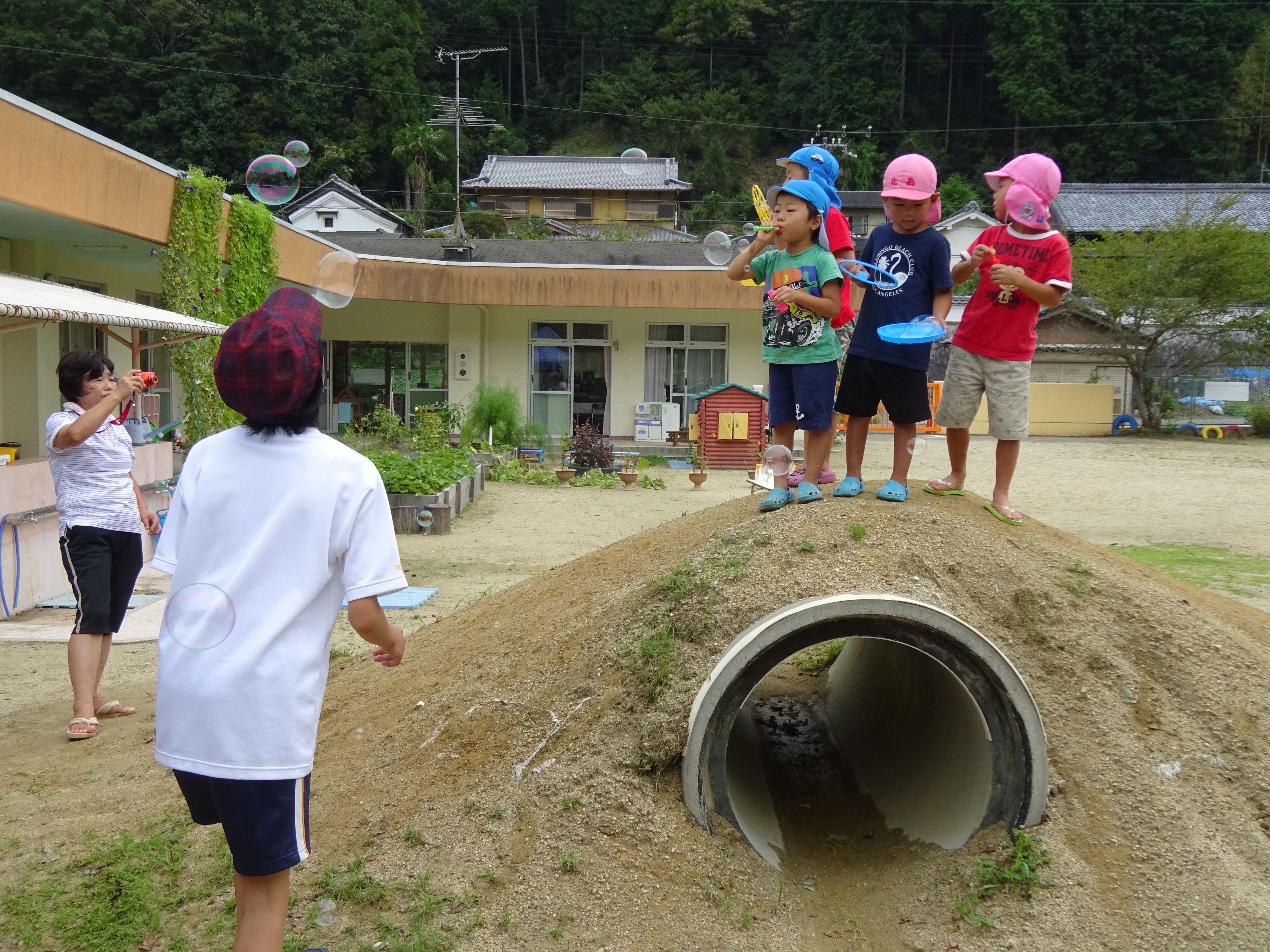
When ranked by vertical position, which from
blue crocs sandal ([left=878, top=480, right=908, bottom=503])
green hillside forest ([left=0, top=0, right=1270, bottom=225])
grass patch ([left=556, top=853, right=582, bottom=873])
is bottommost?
grass patch ([left=556, top=853, right=582, bottom=873])

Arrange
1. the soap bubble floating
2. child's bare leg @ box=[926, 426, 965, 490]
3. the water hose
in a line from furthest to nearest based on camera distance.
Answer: the water hose → the soap bubble floating → child's bare leg @ box=[926, 426, 965, 490]

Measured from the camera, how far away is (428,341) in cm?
2322

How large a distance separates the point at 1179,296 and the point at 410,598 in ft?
75.2

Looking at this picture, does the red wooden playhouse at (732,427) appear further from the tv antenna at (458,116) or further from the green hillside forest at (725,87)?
the green hillside forest at (725,87)

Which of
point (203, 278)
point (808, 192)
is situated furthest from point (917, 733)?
point (203, 278)

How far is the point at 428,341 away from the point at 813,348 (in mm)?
19529

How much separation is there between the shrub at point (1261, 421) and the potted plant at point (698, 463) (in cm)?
1405

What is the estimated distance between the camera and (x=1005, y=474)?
16.3 feet

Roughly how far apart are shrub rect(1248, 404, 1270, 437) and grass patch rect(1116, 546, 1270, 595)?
17.0 metres

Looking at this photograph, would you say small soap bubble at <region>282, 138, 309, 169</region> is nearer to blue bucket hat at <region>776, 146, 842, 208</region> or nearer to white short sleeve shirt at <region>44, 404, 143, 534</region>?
white short sleeve shirt at <region>44, 404, 143, 534</region>

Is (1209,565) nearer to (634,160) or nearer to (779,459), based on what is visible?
(779,459)

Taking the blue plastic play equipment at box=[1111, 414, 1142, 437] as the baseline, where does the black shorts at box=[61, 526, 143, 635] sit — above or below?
below

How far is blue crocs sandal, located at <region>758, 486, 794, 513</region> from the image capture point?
476cm

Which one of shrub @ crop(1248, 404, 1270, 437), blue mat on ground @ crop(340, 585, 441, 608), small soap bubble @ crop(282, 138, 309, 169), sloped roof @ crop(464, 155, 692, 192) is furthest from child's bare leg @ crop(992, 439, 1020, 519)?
sloped roof @ crop(464, 155, 692, 192)
